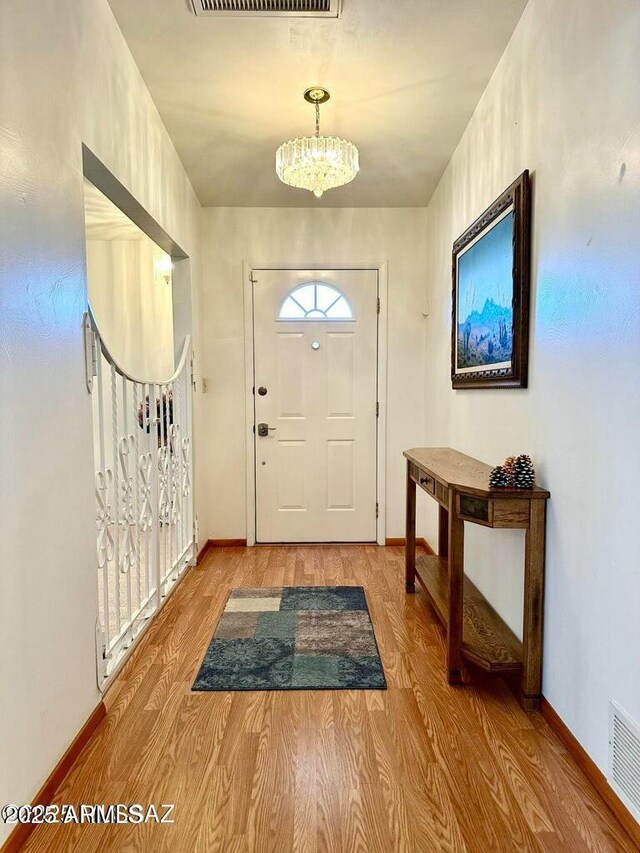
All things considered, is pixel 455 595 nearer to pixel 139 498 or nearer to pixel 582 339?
pixel 582 339

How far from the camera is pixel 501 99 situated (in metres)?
2.16

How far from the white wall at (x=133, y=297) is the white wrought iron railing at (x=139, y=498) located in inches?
42.9

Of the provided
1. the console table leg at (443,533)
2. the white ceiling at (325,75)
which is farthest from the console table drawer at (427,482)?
the white ceiling at (325,75)

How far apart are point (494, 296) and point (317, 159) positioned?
3.62ft

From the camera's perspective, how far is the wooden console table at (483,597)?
1759 mm

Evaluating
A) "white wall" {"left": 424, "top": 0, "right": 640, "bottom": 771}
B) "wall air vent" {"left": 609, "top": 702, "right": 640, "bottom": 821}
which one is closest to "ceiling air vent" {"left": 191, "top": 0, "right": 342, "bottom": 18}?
"white wall" {"left": 424, "top": 0, "right": 640, "bottom": 771}

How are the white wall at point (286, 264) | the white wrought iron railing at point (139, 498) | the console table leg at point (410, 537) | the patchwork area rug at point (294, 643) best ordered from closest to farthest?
the white wrought iron railing at point (139, 498)
the patchwork area rug at point (294, 643)
the console table leg at point (410, 537)
the white wall at point (286, 264)

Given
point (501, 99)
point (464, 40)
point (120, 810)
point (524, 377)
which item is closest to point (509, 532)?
point (524, 377)

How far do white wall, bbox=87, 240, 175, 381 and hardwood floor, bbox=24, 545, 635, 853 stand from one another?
2.67m

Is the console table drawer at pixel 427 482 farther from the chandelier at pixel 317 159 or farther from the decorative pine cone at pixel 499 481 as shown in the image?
the chandelier at pixel 317 159

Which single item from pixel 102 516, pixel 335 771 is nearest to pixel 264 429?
pixel 102 516

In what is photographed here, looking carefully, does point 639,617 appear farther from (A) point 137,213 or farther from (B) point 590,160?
(A) point 137,213

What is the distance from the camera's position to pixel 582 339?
151 cm

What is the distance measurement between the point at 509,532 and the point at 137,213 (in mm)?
2307
